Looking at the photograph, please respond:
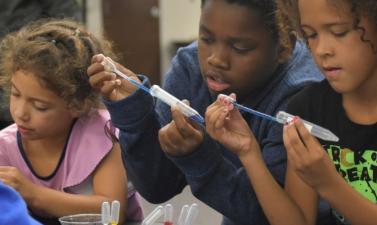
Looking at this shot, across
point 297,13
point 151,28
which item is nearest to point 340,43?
point 297,13

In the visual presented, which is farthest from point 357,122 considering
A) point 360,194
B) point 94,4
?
point 94,4

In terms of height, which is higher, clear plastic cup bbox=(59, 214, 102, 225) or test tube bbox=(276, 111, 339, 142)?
test tube bbox=(276, 111, 339, 142)


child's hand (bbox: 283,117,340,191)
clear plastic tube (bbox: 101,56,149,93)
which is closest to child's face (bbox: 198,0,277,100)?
clear plastic tube (bbox: 101,56,149,93)

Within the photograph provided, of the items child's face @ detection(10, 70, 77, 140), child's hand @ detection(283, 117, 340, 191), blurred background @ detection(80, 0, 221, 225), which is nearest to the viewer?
child's hand @ detection(283, 117, 340, 191)

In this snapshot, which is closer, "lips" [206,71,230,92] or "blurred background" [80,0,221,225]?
"lips" [206,71,230,92]

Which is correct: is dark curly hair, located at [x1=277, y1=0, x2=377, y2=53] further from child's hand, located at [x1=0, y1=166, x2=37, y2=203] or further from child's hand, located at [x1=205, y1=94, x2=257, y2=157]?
child's hand, located at [x1=0, y1=166, x2=37, y2=203]

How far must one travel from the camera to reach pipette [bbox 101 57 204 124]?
1200 millimetres

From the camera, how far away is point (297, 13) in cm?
117

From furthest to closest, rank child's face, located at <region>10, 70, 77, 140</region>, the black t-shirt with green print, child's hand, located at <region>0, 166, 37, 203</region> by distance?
child's face, located at <region>10, 70, 77, 140</region>
child's hand, located at <region>0, 166, 37, 203</region>
the black t-shirt with green print

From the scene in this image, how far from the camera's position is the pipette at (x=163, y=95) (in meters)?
1.20

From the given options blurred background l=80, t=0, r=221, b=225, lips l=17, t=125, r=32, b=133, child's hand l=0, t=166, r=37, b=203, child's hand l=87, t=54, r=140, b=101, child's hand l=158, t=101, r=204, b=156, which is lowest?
blurred background l=80, t=0, r=221, b=225

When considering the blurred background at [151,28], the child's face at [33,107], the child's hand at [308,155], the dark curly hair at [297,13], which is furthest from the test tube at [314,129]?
the blurred background at [151,28]

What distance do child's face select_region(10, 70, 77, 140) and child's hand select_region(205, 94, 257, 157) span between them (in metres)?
0.44

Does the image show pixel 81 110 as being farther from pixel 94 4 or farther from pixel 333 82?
pixel 94 4
